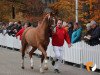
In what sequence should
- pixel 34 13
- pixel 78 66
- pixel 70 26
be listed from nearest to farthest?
pixel 78 66 < pixel 70 26 < pixel 34 13

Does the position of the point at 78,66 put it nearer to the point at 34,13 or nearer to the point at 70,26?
the point at 70,26

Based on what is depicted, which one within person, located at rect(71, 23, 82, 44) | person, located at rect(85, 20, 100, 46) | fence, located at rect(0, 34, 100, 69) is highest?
person, located at rect(85, 20, 100, 46)

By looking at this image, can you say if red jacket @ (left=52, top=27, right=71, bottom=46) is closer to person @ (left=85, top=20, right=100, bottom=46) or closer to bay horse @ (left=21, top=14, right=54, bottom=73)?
bay horse @ (left=21, top=14, right=54, bottom=73)

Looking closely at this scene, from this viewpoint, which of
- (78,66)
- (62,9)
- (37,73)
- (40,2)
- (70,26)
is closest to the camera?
(37,73)

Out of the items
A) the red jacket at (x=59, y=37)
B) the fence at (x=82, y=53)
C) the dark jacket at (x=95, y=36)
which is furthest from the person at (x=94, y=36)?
the red jacket at (x=59, y=37)

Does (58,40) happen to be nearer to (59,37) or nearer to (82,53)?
(59,37)

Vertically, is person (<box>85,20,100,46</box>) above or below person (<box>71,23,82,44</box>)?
above

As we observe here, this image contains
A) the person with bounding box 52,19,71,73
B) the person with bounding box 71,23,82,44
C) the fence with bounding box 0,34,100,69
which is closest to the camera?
the person with bounding box 52,19,71,73

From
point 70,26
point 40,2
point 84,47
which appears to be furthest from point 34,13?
point 84,47

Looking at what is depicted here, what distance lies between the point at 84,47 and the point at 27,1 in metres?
32.0

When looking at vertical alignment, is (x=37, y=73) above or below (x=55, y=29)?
below

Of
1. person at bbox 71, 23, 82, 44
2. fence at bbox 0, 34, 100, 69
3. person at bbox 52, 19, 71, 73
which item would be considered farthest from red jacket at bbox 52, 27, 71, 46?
person at bbox 71, 23, 82, 44

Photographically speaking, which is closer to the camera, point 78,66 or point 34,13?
point 78,66

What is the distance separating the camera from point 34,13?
148 ft
